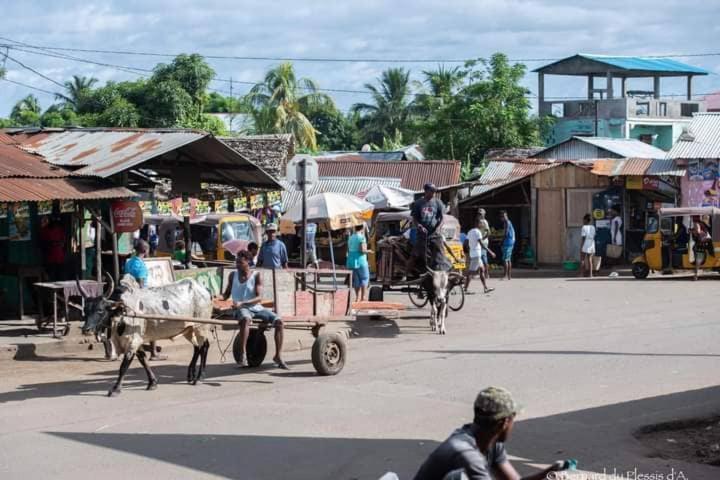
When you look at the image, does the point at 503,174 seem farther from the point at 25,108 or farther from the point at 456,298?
the point at 25,108

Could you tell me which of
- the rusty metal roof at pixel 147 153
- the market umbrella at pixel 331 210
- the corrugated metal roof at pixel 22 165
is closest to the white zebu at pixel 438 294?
the rusty metal roof at pixel 147 153

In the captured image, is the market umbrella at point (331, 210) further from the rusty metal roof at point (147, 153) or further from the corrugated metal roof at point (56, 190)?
the corrugated metal roof at point (56, 190)

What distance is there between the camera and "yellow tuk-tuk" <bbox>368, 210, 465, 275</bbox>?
2477 cm

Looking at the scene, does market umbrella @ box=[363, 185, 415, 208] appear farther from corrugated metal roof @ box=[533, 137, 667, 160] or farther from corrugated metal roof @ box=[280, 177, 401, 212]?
corrugated metal roof @ box=[533, 137, 667, 160]

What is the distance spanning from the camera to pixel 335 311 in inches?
579

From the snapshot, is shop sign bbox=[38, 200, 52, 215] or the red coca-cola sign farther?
shop sign bbox=[38, 200, 52, 215]

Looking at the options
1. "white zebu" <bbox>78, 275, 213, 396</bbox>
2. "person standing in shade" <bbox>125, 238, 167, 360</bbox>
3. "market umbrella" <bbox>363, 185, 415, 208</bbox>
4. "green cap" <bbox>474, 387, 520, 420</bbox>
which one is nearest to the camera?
"green cap" <bbox>474, 387, 520, 420</bbox>

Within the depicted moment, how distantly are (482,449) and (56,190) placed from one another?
12811 millimetres

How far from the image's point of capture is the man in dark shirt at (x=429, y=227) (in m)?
18.1

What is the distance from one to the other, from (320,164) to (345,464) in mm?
33828

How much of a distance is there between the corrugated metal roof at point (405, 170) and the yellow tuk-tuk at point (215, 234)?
32.1 ft

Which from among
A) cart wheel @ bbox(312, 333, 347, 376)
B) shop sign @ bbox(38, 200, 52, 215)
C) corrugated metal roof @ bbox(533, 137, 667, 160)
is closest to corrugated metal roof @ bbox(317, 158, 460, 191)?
corrugated metal roof @ bbox(533, 137, 667, 160)

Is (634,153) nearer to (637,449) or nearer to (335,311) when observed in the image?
(335,311)

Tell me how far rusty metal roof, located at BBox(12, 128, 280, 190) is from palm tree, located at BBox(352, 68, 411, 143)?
57682 millimetres
